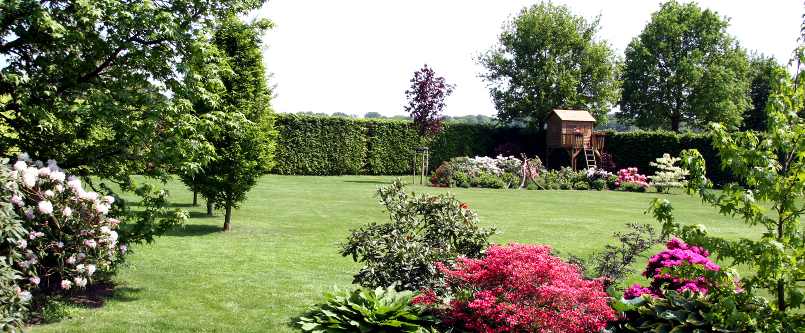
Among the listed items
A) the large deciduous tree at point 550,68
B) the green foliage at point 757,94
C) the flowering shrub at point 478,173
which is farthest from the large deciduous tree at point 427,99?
the green foliage at point 757,94

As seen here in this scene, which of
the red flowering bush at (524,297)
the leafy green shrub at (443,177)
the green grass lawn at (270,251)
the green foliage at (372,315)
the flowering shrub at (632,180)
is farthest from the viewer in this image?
the flowering shrub at (632,180)

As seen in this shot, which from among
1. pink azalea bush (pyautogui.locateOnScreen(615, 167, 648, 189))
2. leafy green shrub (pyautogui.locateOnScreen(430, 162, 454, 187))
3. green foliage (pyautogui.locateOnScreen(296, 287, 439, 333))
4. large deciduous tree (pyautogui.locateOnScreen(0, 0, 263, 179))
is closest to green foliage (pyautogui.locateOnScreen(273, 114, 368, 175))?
leafy green shrub (pyautogui.locateOnScreen(430, 162, 454, 187))

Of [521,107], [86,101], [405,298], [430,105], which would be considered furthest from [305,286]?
[521,107]

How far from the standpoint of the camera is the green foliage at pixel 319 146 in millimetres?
27938

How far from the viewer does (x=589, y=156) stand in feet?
103

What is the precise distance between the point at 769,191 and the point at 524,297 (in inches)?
78.0

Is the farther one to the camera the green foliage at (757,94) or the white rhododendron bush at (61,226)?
the green foliage at (757,94)

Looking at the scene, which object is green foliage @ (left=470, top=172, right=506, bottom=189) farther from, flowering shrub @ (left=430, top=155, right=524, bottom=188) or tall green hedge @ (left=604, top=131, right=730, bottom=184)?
tall green hedge @ (left=604, top=131, right=730, bottom=184)

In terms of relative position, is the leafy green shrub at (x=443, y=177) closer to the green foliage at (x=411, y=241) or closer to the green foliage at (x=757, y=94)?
the green foliage at (x=411, y=241)

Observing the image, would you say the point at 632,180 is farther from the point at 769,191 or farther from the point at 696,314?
the point at 769,191

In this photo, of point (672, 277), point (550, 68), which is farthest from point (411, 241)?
point (550, 68)

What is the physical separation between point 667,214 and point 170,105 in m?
5.21

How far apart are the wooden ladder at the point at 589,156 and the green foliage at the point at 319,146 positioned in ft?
35.2

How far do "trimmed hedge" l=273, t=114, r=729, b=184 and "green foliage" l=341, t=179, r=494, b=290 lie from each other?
2124 cm
